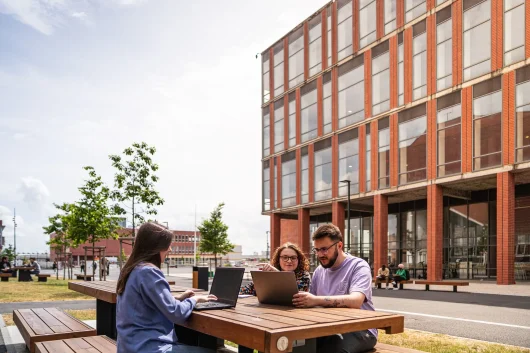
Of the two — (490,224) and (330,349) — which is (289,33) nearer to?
(490,224)

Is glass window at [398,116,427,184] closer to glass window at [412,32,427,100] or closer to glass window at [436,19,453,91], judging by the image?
glass window at [412,32,427,100]

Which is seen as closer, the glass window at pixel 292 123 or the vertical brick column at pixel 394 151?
the vertical brick column at pixel 394 151

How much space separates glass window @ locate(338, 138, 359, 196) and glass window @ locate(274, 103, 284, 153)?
316 inches

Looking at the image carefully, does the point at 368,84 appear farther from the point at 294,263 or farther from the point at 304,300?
the point at 304,300

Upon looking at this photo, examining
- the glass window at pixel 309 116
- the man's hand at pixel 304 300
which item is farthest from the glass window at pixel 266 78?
the man's hand at pixel 304 300

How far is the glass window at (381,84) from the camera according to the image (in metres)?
33.2

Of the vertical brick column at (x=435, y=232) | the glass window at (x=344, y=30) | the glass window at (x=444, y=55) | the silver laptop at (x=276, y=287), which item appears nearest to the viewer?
the silver laptop at (x=276, y=287)

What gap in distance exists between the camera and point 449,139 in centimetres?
2883

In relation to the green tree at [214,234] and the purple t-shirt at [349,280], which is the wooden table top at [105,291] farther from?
the green tree at [214,234]

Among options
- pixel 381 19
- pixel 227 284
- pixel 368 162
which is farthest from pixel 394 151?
pixel 227 284

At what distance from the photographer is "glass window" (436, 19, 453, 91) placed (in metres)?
28.9

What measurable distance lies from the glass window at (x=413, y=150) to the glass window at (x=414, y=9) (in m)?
6.30

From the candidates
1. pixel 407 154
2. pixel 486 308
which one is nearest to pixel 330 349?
pixel 486 308

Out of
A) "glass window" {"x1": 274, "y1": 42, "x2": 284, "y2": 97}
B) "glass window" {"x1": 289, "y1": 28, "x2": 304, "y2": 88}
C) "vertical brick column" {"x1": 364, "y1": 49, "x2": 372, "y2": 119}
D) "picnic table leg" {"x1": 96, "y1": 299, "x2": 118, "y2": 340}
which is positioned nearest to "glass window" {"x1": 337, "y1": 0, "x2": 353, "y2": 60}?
"vertical brick column" {"x1": 364, "y1": 49, "x2": 372, "y2": 119}
